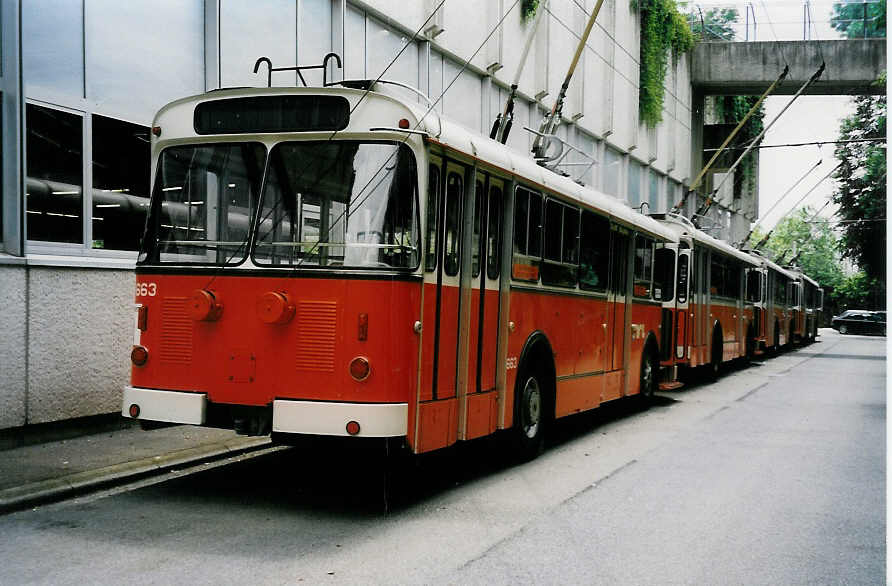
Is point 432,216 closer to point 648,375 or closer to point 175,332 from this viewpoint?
point 175,332

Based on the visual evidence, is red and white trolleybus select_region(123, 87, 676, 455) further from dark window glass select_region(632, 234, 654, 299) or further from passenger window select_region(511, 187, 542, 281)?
dark window glass select_region(632, 234, 654, 299)

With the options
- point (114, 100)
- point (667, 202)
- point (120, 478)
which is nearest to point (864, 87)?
point (667, 202)

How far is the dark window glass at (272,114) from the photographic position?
23.2 ft

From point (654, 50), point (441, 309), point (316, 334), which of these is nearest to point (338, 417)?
point (316, 334)

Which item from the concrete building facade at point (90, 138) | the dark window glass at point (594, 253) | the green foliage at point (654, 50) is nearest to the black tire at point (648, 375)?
the dark window glass at point (594, 253)

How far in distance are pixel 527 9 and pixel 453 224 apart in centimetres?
1548

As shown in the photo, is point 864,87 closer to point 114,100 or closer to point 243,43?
point 243,43

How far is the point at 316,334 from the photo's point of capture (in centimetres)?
687

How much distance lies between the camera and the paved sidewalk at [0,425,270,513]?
7.35 meters

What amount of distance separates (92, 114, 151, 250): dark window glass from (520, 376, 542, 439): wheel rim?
490 centimetres

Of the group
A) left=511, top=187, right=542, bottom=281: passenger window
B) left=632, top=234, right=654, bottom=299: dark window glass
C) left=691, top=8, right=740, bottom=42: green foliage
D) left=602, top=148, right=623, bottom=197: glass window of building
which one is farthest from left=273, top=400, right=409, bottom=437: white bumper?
left=691, top=8, right=740, bottom=42: green foliage

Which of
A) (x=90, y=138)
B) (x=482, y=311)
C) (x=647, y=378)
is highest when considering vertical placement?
(x=90, y=138)

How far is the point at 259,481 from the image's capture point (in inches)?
321

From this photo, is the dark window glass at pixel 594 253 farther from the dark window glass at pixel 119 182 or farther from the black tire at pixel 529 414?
the dark window glass at pixel 119 182
